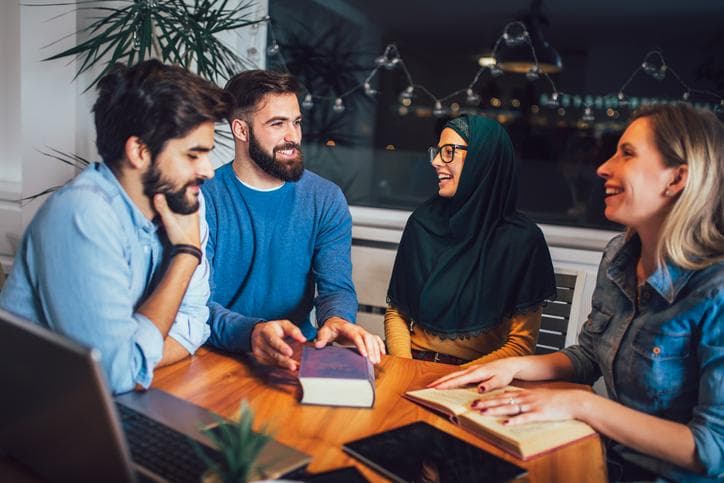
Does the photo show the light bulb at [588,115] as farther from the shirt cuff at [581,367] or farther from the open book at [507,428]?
the open book at [507,428]

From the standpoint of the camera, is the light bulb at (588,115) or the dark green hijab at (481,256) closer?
the dark green hijab at (481,256)

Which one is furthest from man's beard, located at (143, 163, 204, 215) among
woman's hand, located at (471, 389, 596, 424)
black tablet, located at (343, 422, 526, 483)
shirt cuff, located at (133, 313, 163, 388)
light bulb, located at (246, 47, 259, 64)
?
light bulb, located at (246, 47, 259, 64)

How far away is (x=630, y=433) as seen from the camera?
1286 millimetres

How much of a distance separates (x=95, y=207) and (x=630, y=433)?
1.11 m

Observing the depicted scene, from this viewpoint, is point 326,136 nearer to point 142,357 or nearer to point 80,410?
point 142,357

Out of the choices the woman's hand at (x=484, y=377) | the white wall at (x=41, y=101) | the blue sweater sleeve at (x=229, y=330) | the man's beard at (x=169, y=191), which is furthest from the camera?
the white wall at (x=41, y=101)

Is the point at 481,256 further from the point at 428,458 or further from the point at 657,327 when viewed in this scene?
the point at 428,458

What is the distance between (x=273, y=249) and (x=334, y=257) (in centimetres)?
21

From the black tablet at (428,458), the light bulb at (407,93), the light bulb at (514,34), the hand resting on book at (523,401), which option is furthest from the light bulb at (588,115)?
the black tablet at (428,458)

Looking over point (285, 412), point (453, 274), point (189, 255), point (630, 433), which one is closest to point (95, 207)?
point (189, 255)

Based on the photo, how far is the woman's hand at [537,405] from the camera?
129 centimetres

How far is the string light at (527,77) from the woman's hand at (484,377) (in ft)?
6.29

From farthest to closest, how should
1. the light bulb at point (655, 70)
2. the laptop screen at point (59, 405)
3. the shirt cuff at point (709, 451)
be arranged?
the light bulb at point (655, 70)
the shirt cuff at point (709, 451)
the laptop screen at point (59, 405)

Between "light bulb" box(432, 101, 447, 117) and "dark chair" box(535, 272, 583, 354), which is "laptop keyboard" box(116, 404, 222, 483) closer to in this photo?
"dark chair" box(535, 272, 583, 354)
